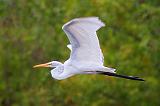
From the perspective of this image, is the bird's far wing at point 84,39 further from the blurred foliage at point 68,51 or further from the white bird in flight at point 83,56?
the blurred foliage at point 68,51

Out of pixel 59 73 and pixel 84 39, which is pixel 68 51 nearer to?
pixel 59 73

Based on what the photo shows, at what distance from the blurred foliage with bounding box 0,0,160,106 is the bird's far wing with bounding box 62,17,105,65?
15.4 ft

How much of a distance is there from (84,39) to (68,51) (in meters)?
6.27

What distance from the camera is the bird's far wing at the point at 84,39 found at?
30.1 ft

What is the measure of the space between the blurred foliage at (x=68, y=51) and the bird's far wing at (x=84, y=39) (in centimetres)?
470

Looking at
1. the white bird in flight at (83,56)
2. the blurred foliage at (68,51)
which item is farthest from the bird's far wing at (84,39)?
the blurred foliage at (68,51)

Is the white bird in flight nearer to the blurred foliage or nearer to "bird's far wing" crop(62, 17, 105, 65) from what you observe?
"bird's far wing" crop(62, 17, 105, 65)

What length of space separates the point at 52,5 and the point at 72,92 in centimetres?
291

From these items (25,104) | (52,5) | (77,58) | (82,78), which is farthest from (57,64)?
(52,5)

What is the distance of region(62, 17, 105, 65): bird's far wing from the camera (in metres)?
9.16

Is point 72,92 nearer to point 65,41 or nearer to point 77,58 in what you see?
point 65,41

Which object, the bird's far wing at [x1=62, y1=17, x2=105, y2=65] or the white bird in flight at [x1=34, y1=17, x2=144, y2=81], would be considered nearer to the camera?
the bird's far wing at [x1=62, y1=17, x2=105, y2=65]

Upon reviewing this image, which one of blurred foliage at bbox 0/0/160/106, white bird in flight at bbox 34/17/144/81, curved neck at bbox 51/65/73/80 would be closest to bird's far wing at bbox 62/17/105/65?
white bird in flight at bbox 34/17/144/81

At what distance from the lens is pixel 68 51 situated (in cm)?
1587
